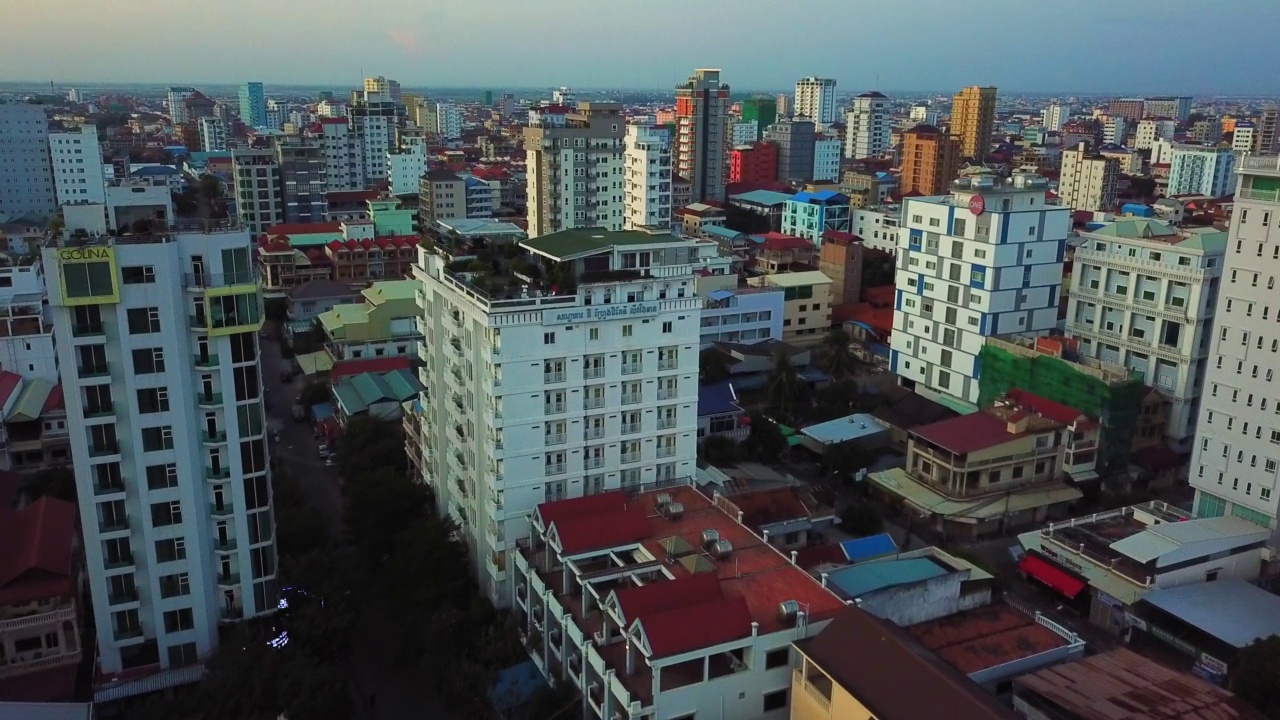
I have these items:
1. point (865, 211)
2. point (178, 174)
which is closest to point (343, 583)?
point (865, 211)

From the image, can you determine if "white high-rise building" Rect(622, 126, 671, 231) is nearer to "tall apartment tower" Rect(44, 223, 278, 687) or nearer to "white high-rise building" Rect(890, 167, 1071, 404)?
"white high-rise building" Rect(890, 167, 1071, 404)

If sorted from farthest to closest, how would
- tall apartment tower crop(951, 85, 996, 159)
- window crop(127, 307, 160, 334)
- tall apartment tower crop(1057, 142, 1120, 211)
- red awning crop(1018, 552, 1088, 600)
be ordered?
tall apartment tower crop(951, 85, 996, 159), tall apartment tower crop(1057, 142, 1120, 211), red awning crop(1018, 552, 1088, 600), window crop(127, 307, 160, 334)

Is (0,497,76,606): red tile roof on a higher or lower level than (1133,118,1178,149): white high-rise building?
lower

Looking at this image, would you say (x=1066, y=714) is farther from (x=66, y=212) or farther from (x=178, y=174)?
(x=178, y=174)

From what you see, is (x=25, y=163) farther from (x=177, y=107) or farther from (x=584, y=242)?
(x=177, y=107)

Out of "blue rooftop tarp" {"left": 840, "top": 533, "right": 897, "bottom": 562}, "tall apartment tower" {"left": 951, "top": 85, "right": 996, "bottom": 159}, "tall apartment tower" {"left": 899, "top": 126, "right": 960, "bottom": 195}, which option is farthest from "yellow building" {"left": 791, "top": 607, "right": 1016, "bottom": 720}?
"tall apartment tower" {"left": 951, "top": 85, "right": 996, "bottom": 159}
